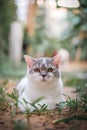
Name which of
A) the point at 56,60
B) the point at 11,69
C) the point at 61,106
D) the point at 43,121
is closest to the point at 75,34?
the point at 11,69

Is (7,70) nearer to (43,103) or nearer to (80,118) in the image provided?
(43,103)

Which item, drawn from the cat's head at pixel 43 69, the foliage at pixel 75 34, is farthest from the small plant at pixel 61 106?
the foliage at pixel 75 34

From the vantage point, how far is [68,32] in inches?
375

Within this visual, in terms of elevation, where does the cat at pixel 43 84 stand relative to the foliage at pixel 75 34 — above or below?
below

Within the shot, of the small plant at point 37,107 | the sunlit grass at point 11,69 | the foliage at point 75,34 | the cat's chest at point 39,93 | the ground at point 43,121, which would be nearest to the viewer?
the ground at point 43,121

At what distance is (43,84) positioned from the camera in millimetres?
3207

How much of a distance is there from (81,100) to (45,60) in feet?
1.69

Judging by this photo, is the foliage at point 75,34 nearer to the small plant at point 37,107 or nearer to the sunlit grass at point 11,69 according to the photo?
the sunlit grass at point 11,69

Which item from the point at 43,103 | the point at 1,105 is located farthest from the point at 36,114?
the point at 1,105

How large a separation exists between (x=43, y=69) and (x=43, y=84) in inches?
5.3

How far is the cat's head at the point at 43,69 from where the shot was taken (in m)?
3.15

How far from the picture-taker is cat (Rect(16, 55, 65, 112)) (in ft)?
10.4

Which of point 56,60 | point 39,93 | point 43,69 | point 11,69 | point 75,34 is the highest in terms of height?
point 75,34

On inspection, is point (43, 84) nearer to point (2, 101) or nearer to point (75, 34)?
point (2, 101)
